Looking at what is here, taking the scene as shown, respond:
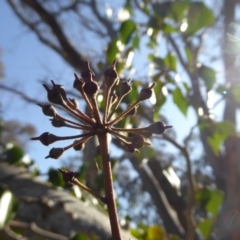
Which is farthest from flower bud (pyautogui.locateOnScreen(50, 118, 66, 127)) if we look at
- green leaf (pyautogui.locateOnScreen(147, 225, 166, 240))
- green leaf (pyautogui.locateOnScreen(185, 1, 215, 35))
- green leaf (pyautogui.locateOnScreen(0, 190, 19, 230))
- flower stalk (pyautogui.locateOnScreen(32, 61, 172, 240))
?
green leaf (pyautogui.locateOnScreen(185, 1, 215, 35))

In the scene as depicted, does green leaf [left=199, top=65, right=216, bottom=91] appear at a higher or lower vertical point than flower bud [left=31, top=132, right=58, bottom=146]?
higher

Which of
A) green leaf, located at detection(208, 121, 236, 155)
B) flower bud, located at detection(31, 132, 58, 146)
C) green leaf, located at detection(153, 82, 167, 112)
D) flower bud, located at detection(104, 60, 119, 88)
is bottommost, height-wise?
flower bud, located at detection(31, 132, 58, 146)

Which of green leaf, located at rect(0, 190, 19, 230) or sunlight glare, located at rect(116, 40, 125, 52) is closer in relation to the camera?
green leaf, located at rect(0, 190, 19, 230)

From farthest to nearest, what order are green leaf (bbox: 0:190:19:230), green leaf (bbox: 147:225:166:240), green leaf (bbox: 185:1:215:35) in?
green leaf (bbox: 185:1:215:35), green leaf (bbox: 147:225:166:240), green leaf (bbox: 0:190:19:230)

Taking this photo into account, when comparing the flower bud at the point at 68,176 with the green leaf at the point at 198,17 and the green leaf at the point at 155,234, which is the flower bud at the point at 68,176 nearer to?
the green leaf at the point at 155,234

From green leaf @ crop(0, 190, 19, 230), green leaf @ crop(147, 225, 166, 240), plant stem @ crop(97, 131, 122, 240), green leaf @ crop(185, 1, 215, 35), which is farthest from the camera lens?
green leaf @ crop(185, 1, 215, 35)

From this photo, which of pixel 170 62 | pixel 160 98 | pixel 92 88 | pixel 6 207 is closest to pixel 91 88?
pixel 92 88

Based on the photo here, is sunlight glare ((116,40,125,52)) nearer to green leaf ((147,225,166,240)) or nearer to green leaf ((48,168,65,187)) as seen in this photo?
green leaf ((48,168,65,187))
